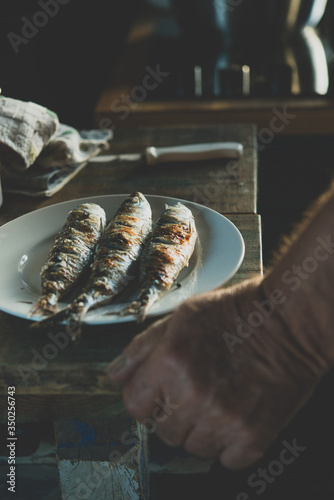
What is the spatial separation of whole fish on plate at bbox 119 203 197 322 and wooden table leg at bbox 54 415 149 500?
244 millimetres

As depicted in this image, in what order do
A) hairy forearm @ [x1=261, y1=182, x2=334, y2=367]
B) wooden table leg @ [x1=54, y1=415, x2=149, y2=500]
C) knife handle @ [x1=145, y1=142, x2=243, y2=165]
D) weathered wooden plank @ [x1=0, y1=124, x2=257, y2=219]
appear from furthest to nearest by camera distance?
knife handle @ [x1=145, y1=142, x2=243, y2=165] → weathered wooden plank @ [x1=0, y1=124, x2=257, y2=219] → wooden table leg @ [x1=54, y1=415, x2=149, y2=500] → hairy forearm @ [x1=261, y1=182, x2=334, y2=367]

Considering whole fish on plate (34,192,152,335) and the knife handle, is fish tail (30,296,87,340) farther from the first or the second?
the knife handle

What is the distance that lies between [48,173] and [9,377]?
0.73 m

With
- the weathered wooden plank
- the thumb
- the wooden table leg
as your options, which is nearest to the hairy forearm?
the thumb

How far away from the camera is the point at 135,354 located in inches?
28.1

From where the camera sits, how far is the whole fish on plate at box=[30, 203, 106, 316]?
0.86 meters

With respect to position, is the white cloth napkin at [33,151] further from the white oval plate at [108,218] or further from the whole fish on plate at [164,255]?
the whole fish on plate at [164,255]

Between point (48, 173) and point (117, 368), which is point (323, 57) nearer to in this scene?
point (48, 173)

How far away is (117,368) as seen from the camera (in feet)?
2.37

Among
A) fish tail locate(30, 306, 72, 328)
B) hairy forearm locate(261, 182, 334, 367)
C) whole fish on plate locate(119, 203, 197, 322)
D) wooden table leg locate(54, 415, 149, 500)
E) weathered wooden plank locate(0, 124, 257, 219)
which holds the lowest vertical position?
wooden table leg locate(54, 415, 149, 500)

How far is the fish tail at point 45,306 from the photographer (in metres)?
0.81

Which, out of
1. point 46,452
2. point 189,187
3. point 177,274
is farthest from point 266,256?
point 177,274

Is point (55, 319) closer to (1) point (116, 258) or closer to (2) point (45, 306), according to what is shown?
(2) point (45, 306)

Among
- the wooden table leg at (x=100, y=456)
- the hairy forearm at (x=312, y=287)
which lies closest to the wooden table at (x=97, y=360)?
the wooden table leg at (x=100, y=456)
